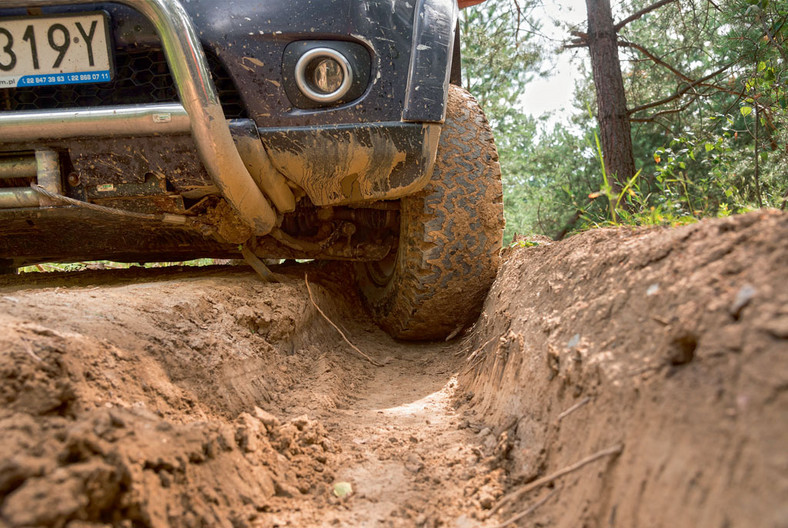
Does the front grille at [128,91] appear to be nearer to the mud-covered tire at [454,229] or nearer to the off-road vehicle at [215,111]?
the off-road vehicle at [215,111]

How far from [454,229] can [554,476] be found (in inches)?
54.7

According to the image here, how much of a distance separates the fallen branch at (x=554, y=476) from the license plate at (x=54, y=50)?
1728 mm

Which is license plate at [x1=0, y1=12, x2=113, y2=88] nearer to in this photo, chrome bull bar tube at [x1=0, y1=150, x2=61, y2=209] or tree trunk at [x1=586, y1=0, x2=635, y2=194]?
chrome bull bar tube at [x1=0, y1=150, x2=61, y2=209]

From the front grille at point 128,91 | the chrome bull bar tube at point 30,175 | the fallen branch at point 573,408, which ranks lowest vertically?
the fallen branch at point 573,408

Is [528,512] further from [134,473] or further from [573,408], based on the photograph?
[134,473]

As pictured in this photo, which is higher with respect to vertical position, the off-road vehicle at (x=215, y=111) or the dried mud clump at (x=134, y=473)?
the off-road vehicle at (x=215, y=111)

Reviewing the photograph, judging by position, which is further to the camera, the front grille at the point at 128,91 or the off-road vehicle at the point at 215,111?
the front grille at the point at 128,91

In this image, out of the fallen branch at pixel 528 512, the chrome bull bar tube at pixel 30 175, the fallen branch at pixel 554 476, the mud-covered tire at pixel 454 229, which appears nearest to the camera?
the fallen branch at pixel 554 476

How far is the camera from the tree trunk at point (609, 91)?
5.31 m

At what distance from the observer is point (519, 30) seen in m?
6.28

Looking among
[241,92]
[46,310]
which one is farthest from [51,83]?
[46,310]

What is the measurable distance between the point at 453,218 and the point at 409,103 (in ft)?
1.92

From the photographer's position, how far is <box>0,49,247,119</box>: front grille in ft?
6.02

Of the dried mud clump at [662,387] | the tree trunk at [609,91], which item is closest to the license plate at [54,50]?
the dried mud clump at [662,387]
